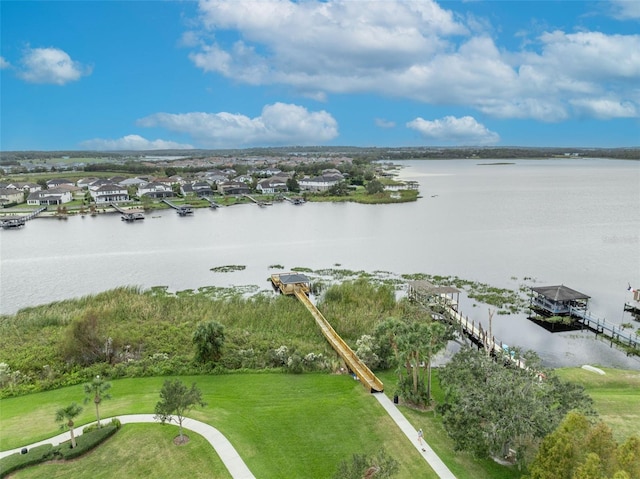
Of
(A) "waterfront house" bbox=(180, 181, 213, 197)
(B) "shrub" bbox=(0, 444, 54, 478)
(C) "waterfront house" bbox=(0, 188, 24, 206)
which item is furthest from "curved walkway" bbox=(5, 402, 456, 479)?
(A) "waterfront house" bbox=(180, 181, 213, 197)

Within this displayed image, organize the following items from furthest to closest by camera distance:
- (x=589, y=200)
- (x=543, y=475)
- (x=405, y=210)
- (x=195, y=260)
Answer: (x=589, y=200)
(x=405, y=210)
(x=195, y=260)
(x=543, y=475)

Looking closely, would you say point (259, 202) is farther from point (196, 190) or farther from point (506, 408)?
point (506, 408)

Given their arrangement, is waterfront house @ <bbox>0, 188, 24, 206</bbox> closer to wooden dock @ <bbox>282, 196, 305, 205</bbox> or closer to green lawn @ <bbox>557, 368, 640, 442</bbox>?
wooden dock @ <bbox>282, 196, 305, 205</bbox>

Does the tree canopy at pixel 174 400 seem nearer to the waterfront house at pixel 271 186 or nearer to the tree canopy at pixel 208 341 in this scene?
the tree canopy at pixel 208 341

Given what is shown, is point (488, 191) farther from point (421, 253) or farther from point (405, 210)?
point (421, 253)

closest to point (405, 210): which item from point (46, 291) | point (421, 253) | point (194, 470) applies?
point (421, 253)

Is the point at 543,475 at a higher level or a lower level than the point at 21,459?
higher

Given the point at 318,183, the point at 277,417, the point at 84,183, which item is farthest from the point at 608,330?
the point at 84,183
